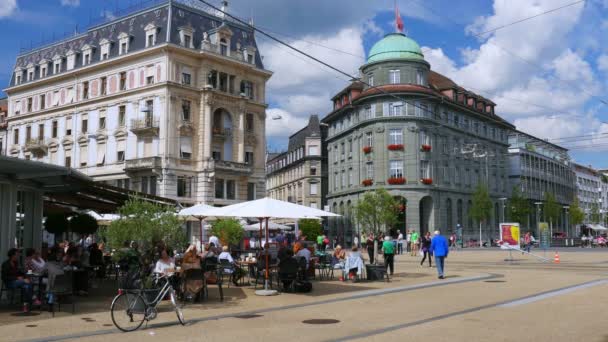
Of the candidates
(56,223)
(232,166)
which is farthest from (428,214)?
(56,223)

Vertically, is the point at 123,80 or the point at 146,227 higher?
the point at 123,80

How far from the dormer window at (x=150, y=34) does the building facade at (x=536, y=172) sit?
44.8m

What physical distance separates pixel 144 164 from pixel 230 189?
8.00 metres

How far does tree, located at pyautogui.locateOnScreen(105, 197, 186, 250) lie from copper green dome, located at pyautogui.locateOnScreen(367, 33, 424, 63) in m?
47.3

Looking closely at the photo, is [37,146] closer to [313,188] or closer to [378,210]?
[378,210]

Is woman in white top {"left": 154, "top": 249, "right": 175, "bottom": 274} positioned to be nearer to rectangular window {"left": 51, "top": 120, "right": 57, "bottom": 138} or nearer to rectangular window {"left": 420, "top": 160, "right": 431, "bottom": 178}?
rectangular window {"left": 51, "top": 120, "right": 57, "bottom": 138}

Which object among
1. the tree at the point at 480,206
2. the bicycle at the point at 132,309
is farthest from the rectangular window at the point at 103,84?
the bicycle at the point at 132,309

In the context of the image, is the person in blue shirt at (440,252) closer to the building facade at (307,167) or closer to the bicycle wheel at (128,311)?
the bicycle wheel at (128,311)

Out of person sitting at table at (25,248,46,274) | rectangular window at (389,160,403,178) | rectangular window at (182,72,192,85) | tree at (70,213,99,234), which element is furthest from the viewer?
rectangular window at (389,160,403,178)

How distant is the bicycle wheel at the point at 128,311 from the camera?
9820 millimetres

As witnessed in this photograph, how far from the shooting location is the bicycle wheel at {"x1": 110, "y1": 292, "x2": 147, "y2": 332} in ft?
32.2

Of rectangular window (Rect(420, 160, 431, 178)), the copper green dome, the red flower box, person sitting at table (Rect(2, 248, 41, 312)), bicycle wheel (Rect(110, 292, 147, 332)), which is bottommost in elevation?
bicycle wheel (Rect(110, 292, 147, 332))

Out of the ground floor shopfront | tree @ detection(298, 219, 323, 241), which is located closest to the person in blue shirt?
tree @ detection(298, 219, 323, 241)

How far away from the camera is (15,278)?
12.7m
